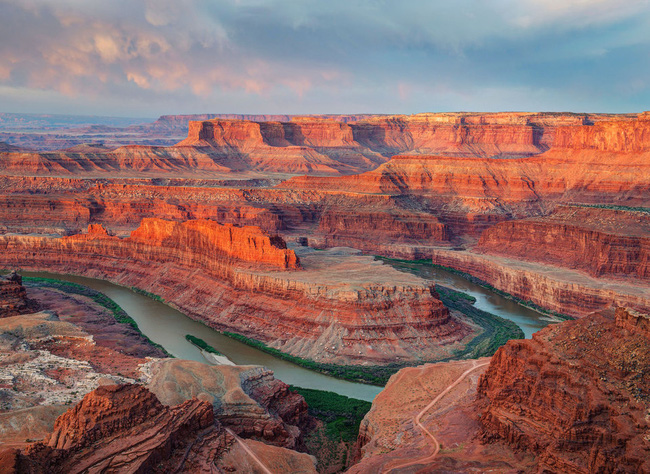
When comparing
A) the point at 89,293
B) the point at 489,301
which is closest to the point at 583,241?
the point at 489,301

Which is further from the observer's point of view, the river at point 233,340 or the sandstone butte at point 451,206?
the sandstone butte at point 451,206

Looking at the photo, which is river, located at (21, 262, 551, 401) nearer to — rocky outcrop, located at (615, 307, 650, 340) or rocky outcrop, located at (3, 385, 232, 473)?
rocky outcrop, located at (3, 385, 232, 473)

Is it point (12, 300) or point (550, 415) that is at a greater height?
point (550, 415)

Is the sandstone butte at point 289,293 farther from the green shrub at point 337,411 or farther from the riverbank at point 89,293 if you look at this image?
the green shrub at point 337,411

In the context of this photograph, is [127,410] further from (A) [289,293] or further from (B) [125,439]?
(A) [289,293]

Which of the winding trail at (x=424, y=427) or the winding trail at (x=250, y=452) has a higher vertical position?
the winding trail at (x=424, y=427)

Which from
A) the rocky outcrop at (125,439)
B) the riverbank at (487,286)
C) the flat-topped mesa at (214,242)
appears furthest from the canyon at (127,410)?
the riverbank at (487,286)

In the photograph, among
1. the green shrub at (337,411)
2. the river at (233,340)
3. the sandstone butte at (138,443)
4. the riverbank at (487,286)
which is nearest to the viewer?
the sandstone butte at (138,443)
